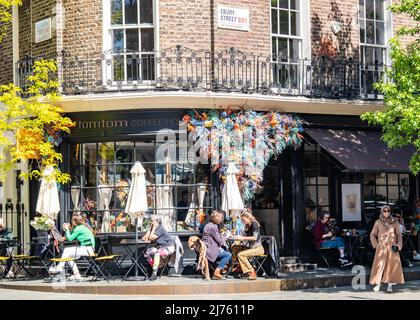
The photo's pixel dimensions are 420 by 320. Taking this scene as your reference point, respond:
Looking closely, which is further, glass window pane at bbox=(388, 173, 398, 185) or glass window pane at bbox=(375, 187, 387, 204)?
glass window pane at bbox=(388, 173, 398, 185)

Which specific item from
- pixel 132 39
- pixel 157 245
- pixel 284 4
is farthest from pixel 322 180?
pixel 132 39

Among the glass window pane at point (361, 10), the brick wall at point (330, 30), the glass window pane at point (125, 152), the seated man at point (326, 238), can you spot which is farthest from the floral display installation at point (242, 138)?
the glass window pane at point (361, 10)

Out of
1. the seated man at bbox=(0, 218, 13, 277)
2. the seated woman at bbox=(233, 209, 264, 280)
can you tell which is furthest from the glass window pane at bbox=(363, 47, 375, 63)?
the seated man at bbox=(0, 218, 13, 277)

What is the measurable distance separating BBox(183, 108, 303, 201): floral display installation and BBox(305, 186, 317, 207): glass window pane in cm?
143

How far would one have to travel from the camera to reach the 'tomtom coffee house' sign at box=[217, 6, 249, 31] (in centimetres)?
1925

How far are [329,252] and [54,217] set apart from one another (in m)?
6.47

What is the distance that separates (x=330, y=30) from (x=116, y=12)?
17.3ft

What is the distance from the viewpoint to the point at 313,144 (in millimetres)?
20672

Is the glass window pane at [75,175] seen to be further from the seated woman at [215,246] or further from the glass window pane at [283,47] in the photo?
the glass window pane at [283,47]

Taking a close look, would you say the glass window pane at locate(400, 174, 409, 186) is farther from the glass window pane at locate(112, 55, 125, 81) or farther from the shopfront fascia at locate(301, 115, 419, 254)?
the glass window pane at locate(112, 55, 125, 81)

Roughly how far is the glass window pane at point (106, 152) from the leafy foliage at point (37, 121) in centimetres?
89

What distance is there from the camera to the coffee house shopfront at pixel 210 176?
19281 mm

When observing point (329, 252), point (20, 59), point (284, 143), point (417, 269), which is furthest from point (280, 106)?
point (20, 59)

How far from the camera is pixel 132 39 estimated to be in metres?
19.3
